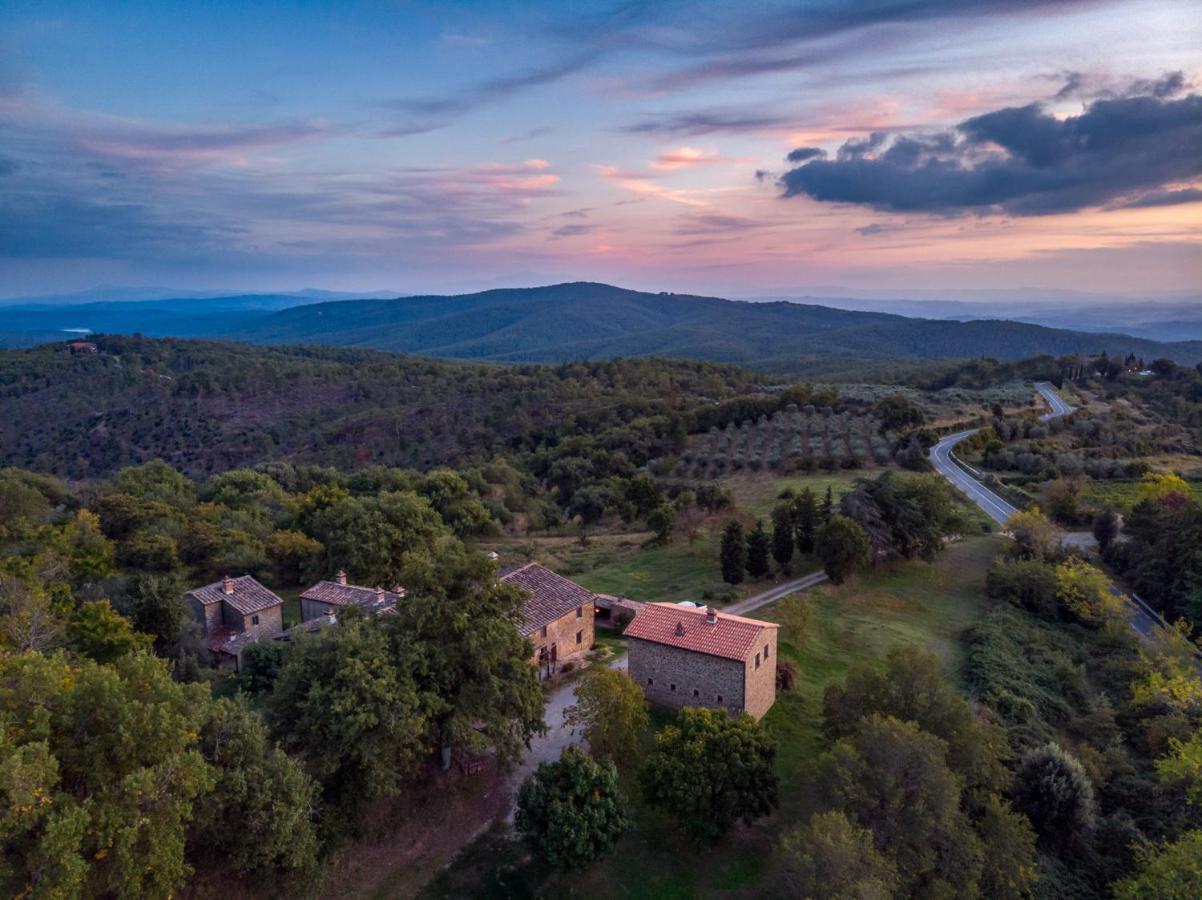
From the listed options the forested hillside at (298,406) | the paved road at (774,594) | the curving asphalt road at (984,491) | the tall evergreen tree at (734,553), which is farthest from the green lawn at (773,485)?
the forested hillside at (298,406)

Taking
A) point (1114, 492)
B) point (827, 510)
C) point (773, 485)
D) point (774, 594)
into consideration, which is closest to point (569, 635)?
point (774, 594)

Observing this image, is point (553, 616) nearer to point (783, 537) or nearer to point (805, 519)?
point (783, 537)

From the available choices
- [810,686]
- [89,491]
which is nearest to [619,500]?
[810,686]

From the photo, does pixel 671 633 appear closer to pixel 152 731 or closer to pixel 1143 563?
pixel 152 731

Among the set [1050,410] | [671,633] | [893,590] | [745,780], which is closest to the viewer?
[745,780]

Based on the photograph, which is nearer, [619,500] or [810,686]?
[810,686]

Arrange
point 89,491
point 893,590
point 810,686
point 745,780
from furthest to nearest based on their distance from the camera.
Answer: point 89,491 → point 893,590 → point 810,686 → point 745,780

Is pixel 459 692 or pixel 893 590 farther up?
pixel 459 692

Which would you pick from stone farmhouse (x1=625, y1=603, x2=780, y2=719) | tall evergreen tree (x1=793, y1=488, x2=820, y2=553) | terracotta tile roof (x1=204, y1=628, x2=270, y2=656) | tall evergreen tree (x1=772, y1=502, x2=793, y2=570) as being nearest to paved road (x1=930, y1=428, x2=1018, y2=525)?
tall evergreen tree (x1=793, y1=488, x2=820, y2=553)

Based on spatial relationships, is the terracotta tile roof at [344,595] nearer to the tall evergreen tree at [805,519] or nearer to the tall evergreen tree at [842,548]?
the tall evergreen tree at [842,548]

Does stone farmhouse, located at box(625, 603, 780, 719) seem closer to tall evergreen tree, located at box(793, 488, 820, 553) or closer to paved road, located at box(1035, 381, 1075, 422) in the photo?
tall evergreen tree, located at box(793, 488, 820, 553)
